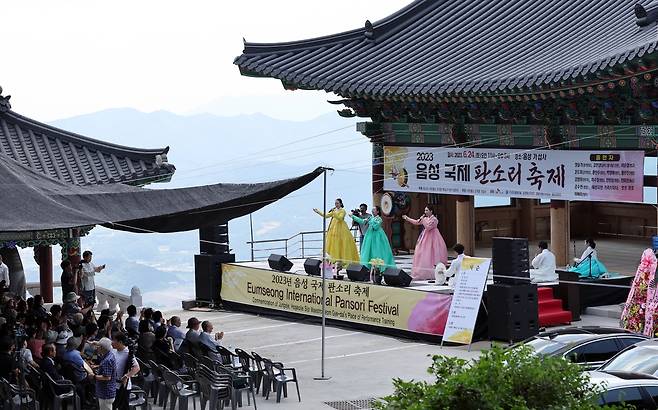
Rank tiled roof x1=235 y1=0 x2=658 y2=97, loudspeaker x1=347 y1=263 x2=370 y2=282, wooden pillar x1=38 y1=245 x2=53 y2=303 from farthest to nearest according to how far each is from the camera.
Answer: tiled roof x1=235 y1=0 x2=658 y2=97 < loudspeaker x1=347 y1=263 x2=370 y2=282 < wooden pillar x1=38 y1=245 x2=53 y2=303

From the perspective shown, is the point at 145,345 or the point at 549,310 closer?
the point at 145,345

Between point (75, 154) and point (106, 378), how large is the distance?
1151 cm

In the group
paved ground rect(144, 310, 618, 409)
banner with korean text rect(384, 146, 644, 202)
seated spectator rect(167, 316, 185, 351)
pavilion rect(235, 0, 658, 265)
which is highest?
pavilion rect(235, 0, 658, 265)

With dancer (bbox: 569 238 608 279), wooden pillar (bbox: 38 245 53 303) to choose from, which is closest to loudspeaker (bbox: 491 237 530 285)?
dancer (bbox: 569 238 608 279)

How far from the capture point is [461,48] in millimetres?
29906

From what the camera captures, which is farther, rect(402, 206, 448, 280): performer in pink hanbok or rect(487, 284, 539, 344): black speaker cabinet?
rect(402, 206, 448, 280): performer in pink hanbok

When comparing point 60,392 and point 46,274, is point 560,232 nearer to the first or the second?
point 46,274

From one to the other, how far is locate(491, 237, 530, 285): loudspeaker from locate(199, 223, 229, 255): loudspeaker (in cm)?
808

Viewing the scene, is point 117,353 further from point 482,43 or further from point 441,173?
point 482,43

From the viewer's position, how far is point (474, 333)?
75.8ft

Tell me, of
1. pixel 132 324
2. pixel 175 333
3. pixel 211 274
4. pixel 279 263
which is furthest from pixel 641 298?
pixel 211 274

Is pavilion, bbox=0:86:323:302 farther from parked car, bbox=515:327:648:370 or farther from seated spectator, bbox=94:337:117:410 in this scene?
parked car, bbox=515:327:648:370

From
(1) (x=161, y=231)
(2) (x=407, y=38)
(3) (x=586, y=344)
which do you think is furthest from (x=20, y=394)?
(2) (x=407, y=38)

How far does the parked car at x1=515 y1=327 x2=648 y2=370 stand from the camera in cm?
1747
